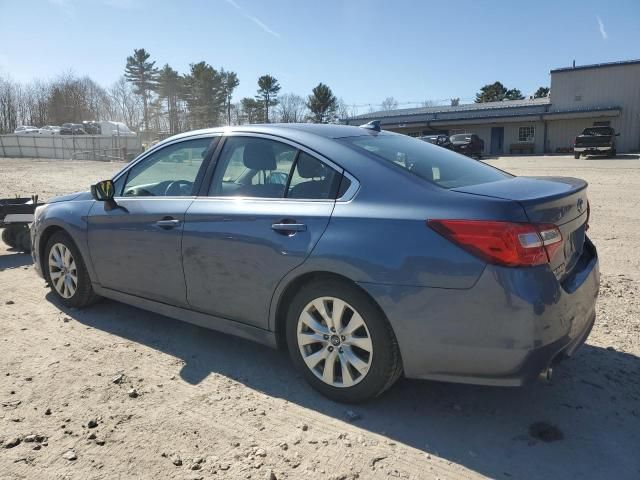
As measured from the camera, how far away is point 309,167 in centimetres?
325

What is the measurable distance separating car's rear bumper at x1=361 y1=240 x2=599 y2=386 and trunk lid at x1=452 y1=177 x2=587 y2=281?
16 cm

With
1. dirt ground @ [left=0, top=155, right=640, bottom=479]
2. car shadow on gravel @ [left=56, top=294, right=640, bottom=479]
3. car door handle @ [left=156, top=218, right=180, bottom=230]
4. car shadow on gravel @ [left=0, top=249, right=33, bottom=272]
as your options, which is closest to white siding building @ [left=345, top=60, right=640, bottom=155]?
car shadow on gravel @ [left=0, top=249, right=33, bottom=272]

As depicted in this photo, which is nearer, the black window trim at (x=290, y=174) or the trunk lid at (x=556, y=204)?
the trunk lid at (x=556, y=204)

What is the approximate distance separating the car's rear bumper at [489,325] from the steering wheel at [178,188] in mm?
1740

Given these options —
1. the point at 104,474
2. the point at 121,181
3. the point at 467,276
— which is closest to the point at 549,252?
the point at 467,276

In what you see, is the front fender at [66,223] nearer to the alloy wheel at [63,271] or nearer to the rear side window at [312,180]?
the alloy wheel at [63,271]

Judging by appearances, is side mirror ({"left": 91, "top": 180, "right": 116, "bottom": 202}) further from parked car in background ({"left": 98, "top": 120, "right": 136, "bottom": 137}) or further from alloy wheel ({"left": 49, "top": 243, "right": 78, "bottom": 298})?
parked car in background ({"left": 98, "top": 120, "right": 136, "bottom": 137})

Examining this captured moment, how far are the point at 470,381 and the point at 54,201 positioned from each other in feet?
13.7

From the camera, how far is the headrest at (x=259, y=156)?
11.5 feet

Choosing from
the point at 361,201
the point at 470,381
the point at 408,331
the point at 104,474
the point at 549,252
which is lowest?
the point at 104,474

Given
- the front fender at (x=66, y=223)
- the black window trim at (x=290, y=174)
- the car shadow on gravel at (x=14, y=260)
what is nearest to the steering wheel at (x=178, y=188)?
the black window trim at (x=290, y=174)

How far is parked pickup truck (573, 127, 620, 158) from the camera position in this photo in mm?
30406

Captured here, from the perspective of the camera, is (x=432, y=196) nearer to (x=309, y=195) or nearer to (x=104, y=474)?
(x=309, y=195)

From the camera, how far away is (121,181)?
438 centimetres
